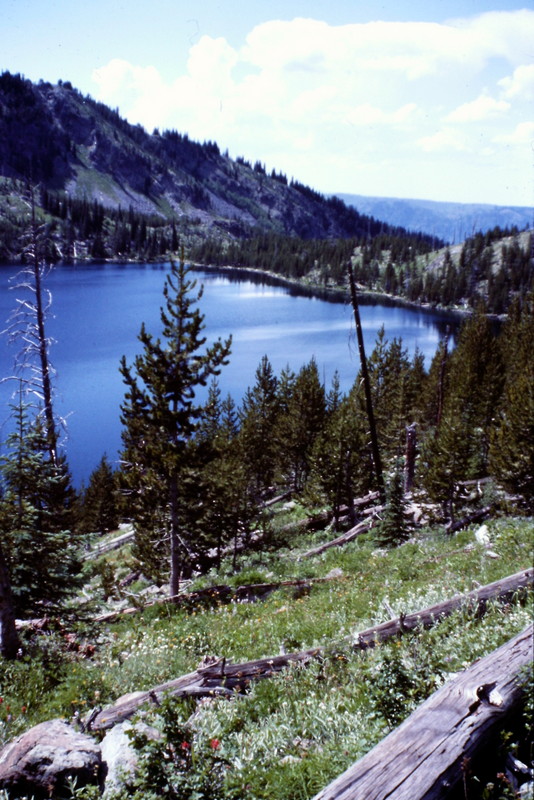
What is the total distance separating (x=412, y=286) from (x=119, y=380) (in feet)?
439

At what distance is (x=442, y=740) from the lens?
441cm

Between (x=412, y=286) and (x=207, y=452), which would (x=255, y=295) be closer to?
(x=412, y=286)

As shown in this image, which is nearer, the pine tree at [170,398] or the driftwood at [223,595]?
the driftwood at [223,595]

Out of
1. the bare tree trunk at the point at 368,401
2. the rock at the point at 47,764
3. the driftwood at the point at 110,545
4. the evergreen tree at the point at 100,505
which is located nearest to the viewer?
the rock at the point at 47,764

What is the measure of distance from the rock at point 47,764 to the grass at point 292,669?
2.95 feet

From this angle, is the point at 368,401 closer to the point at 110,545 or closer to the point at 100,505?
the point at 110,545

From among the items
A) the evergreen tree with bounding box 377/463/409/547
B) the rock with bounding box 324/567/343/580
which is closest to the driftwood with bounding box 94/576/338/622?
the rock with bounding box 324/567/343/580

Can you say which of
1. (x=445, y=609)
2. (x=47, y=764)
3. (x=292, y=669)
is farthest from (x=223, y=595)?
(x=47, y=764)

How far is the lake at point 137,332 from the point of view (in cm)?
5988

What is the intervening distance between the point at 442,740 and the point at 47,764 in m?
4.36

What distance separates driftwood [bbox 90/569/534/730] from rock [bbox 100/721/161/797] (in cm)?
42

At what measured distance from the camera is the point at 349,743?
523 centimetres

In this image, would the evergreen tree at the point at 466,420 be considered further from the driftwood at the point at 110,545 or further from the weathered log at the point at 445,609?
the driftwood at the point at 110,545

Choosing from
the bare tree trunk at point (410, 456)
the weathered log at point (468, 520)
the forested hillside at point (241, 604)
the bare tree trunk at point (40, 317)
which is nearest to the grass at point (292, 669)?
the forested hillside at point (241, 604)
